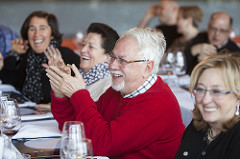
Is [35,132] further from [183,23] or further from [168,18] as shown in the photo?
[168,18]

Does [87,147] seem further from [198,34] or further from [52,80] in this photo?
[198,34]

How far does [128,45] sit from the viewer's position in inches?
78.4

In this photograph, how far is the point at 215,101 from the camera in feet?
5.19

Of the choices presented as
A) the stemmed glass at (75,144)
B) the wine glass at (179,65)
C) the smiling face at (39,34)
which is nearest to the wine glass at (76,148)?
the stemmed glass at (75,144)

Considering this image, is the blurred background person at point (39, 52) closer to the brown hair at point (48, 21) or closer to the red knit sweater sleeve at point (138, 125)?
the brown hair at point (48, 21)

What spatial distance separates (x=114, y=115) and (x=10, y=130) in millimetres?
554

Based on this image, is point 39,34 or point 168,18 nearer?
point 39,34

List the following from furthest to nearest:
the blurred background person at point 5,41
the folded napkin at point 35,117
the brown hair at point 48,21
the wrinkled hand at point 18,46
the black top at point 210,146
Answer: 1. the wrinkled hand at point 18,46
2. the blurred background person at point 5,41
3. the brown hair at point 48,21
4. the folded napkin at point 35,117
5. the black top at point 210,146

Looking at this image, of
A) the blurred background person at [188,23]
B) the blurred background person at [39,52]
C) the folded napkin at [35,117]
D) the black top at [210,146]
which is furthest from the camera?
the blurred background person at [188,23]

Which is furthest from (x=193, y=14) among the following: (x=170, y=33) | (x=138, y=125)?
(x=138, y=125)

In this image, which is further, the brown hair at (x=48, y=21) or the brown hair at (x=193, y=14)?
the brown hair at (x=193, y=14)

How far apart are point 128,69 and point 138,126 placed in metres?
0.34

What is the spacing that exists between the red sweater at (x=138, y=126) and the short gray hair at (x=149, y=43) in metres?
0.14

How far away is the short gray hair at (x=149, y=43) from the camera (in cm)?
198
